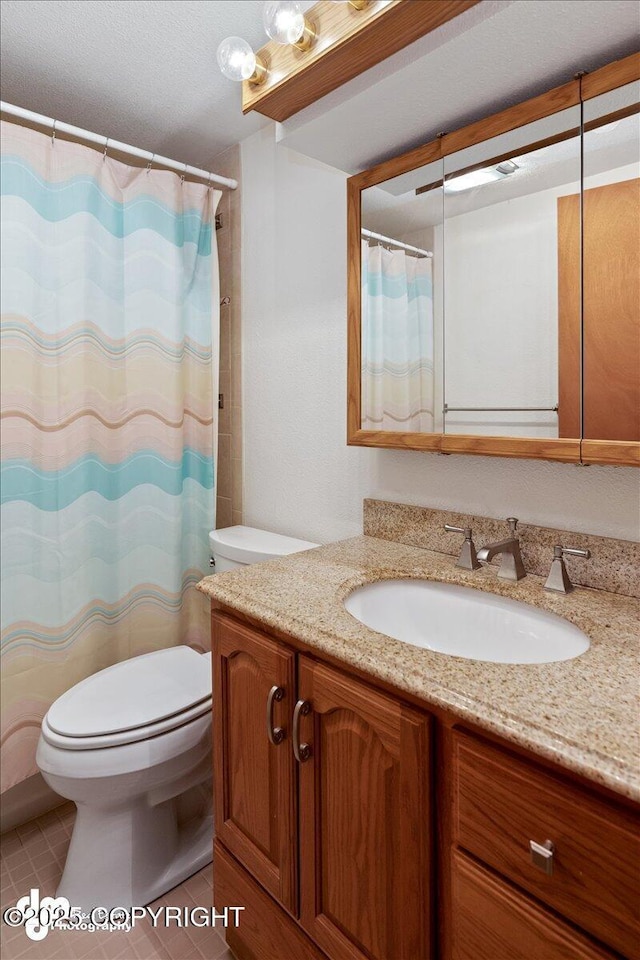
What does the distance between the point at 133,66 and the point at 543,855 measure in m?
2.10

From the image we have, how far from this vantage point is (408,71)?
3.50 ft

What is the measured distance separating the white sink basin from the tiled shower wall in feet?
3.42

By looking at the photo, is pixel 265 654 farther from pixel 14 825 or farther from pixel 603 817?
pixel 14 825

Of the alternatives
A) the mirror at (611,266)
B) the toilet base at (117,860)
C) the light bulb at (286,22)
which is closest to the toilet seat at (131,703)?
the toilet base at (117,860)

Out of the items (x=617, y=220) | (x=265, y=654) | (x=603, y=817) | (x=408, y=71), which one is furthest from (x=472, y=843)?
(x=408, y=71)

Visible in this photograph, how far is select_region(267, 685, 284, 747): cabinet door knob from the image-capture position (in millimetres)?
1067

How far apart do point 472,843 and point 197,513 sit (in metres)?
1.49

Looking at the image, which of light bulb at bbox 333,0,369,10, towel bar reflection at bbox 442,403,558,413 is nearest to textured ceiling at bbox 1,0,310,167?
light bulb at bbox 333,0,369,10

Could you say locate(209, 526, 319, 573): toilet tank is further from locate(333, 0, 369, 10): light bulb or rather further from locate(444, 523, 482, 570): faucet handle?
locate(333, 0, 369, 10): light bulb

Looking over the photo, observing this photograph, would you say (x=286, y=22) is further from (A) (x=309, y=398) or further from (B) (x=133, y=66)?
(A) (x=309, y=398)

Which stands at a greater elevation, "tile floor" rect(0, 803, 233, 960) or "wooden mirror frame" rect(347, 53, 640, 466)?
"wooden mirror frame" rect(347, 53, 640, 466)

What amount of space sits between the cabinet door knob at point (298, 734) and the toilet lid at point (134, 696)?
546 millimetres

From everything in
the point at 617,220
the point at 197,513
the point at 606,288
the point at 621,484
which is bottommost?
the point at 197,513

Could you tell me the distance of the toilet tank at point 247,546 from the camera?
69.4 inches
